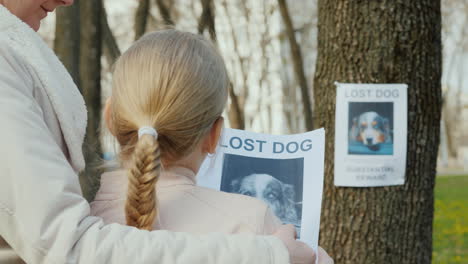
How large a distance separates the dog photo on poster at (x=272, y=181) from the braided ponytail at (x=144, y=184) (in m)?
0.40

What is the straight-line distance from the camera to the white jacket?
111 cm

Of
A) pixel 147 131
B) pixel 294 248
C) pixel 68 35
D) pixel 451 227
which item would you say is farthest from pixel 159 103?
pixel 451 227

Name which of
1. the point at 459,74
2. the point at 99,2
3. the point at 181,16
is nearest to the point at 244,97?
the point at 181,16

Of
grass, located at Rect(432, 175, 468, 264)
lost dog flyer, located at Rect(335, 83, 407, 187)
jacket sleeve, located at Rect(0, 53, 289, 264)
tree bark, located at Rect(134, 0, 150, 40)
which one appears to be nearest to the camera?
jacket sleeve, located at Rect(0, 53, 289, 264)

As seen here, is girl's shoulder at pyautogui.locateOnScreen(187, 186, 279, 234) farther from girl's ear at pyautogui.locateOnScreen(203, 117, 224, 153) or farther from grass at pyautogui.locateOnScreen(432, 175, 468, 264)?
grass at pyautogui.locateOnScreen(432, 175, 468, 264)

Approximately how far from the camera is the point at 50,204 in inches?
43.9

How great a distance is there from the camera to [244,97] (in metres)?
15.0

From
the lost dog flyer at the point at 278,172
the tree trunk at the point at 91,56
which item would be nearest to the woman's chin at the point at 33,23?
the lost dog flyer at the point at 278,172

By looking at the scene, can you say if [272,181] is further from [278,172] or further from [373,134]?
[373,134]

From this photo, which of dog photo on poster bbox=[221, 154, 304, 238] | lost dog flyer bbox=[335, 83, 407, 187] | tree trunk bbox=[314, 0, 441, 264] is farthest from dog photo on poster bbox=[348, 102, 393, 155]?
dog photo on poster bbox=[221, 154, 304, 238]

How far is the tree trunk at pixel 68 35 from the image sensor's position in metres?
5.70

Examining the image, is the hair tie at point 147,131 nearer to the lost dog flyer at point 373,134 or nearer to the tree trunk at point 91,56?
the lost dog flyer at point 373,134

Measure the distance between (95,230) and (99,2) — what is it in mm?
5539

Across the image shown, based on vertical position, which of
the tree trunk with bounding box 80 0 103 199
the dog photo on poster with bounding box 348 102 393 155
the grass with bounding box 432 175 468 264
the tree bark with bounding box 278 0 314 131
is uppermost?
the tree bark with bounding box 278 0 314 131
